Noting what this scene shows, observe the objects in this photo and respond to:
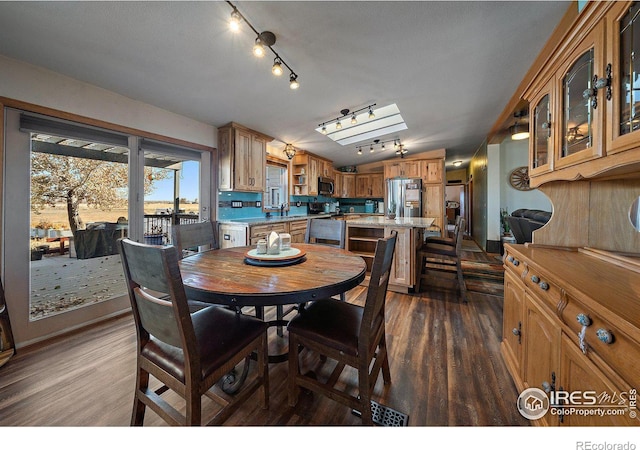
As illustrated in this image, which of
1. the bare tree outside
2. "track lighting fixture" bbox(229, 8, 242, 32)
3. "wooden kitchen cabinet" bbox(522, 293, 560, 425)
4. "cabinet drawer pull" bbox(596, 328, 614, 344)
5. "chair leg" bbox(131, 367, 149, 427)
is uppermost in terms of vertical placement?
"track lighting fixture" bbox(229, 8, 242, 32)

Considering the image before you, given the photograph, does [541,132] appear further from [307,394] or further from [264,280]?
[307,394]

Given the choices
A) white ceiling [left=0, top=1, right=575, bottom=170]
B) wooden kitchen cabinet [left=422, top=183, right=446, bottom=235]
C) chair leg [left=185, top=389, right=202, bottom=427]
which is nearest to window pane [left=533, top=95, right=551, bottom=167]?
white ceiling [left=0, top=1, right=575, bottom=170]

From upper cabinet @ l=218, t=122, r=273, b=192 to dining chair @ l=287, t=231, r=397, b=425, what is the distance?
2.62 meters

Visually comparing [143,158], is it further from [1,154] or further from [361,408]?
[361,408]

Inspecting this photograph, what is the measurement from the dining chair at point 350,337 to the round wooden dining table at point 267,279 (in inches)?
7.5

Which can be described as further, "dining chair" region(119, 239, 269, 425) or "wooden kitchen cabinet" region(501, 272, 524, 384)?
"wooden kitchen cabinet" region(501, 272, 524, 384)

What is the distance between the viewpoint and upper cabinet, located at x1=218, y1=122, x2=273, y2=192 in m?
3.41

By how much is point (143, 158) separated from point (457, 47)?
3428 millimetres

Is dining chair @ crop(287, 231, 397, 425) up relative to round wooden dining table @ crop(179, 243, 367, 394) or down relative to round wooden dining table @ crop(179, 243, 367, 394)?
down

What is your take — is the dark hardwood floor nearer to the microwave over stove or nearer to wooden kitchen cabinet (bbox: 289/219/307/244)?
wooden kitchen cabinet (bbox: 289/219/307/244)

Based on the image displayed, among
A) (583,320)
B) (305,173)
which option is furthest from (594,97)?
(305,173)

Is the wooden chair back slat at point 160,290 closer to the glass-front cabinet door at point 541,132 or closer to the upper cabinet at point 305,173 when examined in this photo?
the glass-front cabinet door at point 541,132

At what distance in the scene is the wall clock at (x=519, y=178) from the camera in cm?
509

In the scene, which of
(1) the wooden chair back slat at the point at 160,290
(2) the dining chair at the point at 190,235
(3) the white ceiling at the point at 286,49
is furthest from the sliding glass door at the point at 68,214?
(1) the wooden chair back slat at the point at 160,290
